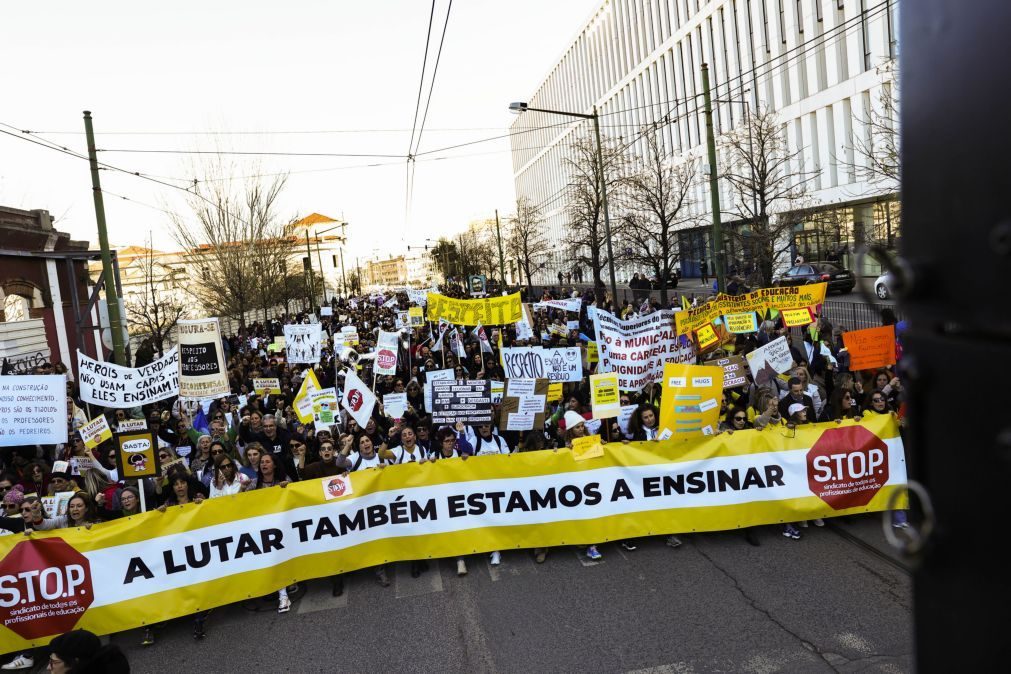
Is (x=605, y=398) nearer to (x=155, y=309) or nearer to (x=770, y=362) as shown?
(x=770, y=362)

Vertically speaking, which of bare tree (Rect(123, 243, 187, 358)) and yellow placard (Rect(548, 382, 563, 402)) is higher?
bare tree (Rect(123, 243, 187, 358))

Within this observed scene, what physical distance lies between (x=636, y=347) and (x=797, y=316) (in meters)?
3.74

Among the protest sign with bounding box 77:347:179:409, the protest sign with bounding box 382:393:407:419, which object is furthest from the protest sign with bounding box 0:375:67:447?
the protest sign with bounding box 382:393:407:419

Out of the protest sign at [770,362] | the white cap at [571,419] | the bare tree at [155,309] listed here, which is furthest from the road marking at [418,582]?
the bare tree at [155,309]

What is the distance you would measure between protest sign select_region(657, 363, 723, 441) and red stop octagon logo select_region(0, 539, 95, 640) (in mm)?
6218

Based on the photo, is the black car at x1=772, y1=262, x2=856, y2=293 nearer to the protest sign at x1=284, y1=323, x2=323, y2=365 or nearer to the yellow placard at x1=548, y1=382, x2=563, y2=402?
the protest sign at x1=284, y1=323, x2=323, y2=365

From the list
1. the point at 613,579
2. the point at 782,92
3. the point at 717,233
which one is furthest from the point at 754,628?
the point at 782,92

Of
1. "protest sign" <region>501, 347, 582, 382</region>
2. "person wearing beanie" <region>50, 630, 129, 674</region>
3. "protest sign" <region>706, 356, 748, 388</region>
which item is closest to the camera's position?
"person wearing beanie" <region>50, 630, 129, 674</region>

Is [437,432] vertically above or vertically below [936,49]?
below

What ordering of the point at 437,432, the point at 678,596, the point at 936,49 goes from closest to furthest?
the point at 936,49 → the point at 678,596 → the point at 437,432

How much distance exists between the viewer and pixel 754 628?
20.3ft

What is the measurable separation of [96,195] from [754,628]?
43.3 feet

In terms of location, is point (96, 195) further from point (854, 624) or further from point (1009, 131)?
point (1009, 131)

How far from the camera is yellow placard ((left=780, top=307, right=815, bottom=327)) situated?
12977mm
